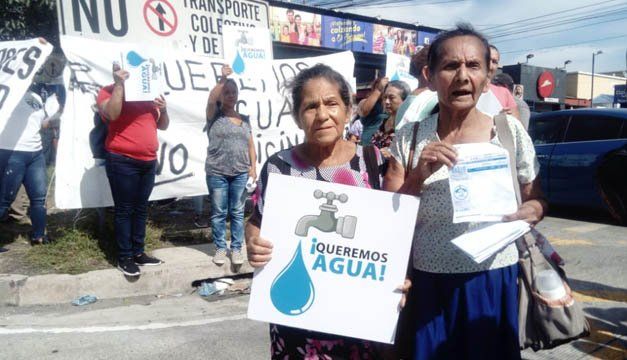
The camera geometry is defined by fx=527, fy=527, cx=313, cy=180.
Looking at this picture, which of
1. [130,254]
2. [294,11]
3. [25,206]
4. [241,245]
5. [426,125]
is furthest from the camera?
[294,11]

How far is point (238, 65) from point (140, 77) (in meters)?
1.51

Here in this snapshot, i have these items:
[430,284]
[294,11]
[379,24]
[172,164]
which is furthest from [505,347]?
[379,24]

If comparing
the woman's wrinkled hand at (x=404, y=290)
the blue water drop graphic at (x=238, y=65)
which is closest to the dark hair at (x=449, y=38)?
the woman's wrinkled hand at (x=404, y=290)

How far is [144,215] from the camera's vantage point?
4.61 meters

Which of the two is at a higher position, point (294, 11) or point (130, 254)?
point (294, 11)

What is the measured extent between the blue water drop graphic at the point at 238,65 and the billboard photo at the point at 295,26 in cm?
1232

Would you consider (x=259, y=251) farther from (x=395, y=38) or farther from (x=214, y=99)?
(x=395, y=38)

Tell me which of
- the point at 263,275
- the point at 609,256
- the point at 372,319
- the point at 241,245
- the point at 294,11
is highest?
the point at 294,11

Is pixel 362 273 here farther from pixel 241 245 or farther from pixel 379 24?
pixel 379 24

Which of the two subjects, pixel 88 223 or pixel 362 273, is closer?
pixel 362 273

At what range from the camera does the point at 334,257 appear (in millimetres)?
1743

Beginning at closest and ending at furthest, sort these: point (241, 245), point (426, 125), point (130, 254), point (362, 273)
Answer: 1. point (362, 273)
2. point (426, 125)
3. point (130, 254)
4. point (241, 245)

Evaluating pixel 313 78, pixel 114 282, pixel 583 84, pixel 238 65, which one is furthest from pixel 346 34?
pixel 583 84

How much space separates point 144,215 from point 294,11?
15.0 metres
